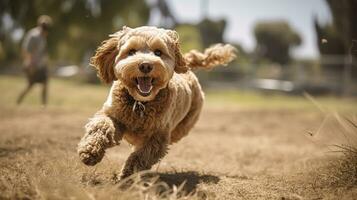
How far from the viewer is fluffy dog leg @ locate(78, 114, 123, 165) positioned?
4.62 metres

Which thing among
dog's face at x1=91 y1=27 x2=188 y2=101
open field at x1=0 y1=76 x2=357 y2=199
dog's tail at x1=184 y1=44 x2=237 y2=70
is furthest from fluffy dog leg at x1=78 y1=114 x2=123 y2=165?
dog's tail at x1=184 y1=44 x2=237 y2=70

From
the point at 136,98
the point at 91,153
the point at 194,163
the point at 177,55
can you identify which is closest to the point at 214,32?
the point at 194,163

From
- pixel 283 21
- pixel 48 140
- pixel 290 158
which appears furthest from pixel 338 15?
pixel 283 21

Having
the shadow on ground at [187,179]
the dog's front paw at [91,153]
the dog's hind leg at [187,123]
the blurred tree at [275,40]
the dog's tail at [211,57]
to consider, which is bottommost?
the blurred tree at [275,40]

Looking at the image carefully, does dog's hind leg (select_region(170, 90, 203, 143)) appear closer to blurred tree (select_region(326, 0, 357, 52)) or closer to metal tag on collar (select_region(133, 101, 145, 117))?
metal tag on collar (select_region(133, 101, 145, 117))

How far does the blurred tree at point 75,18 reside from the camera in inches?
1154

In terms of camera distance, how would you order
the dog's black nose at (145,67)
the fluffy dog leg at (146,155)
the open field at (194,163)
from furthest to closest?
the fluffy dog leg at (146,155), the dog's black nose at (145,67), the open field at (194,163)

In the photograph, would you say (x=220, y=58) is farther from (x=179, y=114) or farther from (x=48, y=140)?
(x=48, y=140)

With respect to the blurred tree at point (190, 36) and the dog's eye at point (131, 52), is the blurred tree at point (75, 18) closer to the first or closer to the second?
the blurred tree at point (190, 36)

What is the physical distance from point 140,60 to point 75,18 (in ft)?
90.5

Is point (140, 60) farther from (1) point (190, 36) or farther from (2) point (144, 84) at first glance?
(1) point (190, 36)

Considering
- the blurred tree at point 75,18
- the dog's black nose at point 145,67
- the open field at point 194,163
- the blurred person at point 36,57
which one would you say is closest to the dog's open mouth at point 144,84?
the dog's black nose at point 145,67

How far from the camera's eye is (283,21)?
48.5 m

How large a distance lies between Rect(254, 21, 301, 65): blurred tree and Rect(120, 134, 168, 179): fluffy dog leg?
36911 millimetres
